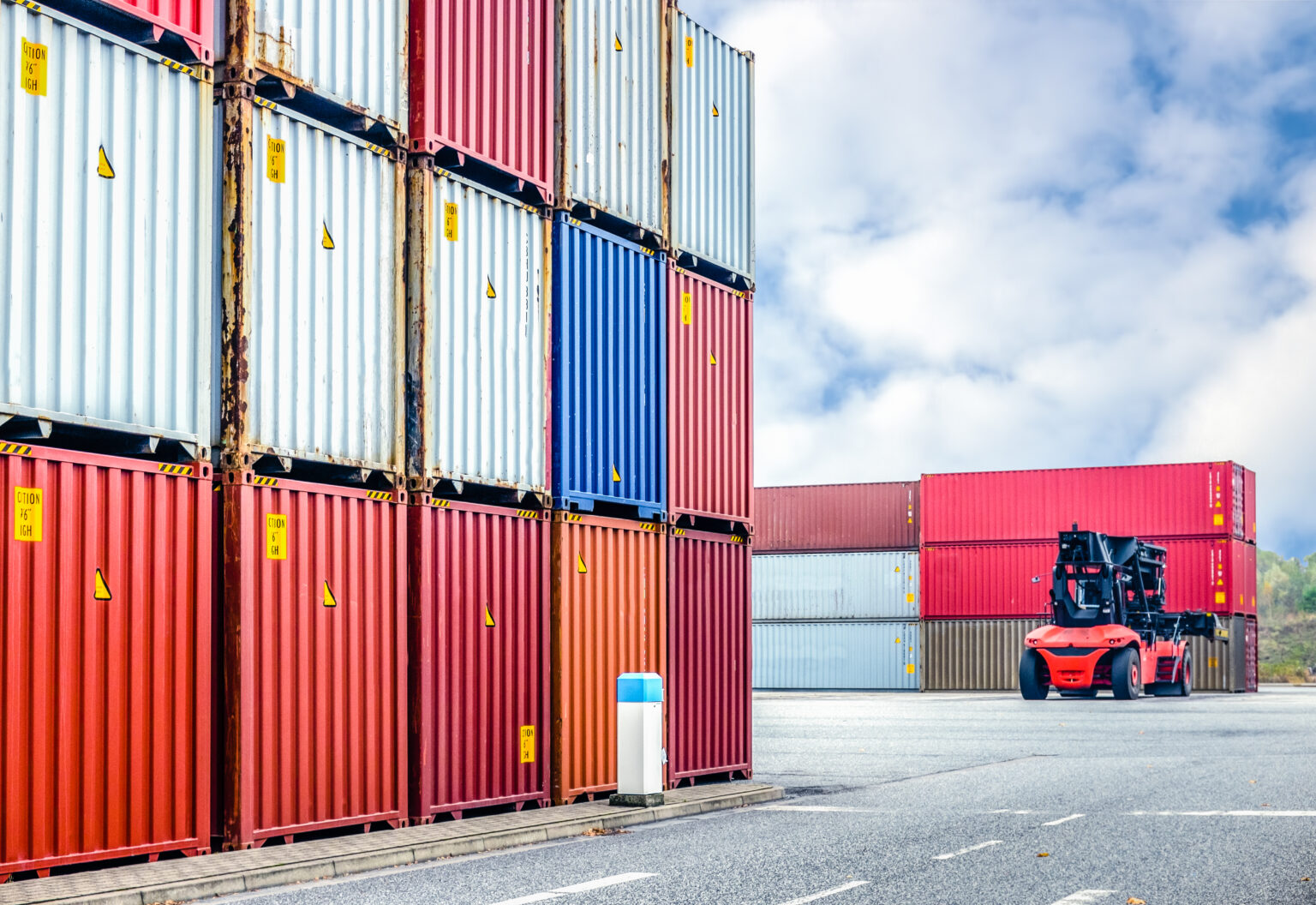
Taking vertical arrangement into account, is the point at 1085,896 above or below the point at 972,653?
above

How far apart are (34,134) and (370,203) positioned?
3.17m

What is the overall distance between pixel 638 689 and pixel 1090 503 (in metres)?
36.0

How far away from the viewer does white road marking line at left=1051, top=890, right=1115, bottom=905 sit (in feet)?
27.9

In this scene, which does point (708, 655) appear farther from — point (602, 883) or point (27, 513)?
point (27, 513)

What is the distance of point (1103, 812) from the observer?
1300cm

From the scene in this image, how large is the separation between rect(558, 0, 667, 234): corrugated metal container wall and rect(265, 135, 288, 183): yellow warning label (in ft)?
11.5

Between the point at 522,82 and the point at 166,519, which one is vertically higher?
the point at 522,82

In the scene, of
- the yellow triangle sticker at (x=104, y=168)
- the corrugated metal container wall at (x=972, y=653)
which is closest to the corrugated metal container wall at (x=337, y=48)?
the yellow triangle sticker at (x=104, y=168)

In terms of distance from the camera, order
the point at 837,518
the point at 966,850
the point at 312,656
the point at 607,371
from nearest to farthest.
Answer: the point at 966,850 < the point at 312,656 < the point at 607,371 < the point at 837,518

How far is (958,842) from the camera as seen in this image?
11109 mm

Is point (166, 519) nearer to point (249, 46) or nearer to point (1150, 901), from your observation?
point (249, 46)

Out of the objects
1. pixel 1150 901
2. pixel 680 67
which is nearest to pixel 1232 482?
pixel 680 67

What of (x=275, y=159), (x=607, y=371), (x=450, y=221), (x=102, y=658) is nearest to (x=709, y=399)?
(x=607, y=371)

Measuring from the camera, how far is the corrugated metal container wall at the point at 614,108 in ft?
47.7
